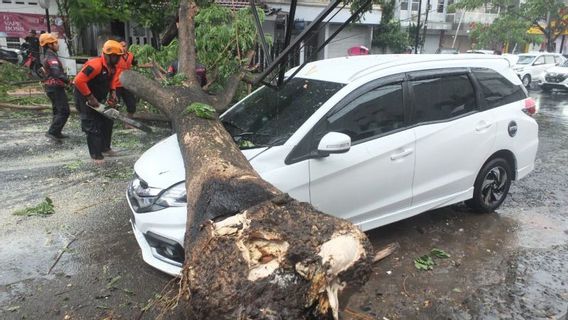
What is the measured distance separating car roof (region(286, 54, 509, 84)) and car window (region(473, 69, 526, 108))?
121 millimetres

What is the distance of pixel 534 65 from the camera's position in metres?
21.2

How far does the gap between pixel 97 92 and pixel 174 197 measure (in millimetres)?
4096

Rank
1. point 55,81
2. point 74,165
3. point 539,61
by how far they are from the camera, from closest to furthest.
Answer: point 74,165 < point 55,81 < point 539,61

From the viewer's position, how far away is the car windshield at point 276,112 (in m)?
3.78

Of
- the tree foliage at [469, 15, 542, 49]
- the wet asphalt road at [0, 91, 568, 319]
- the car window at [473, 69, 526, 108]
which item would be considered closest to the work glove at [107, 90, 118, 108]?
the wet asphalt road at [0, 91, 568, 319]

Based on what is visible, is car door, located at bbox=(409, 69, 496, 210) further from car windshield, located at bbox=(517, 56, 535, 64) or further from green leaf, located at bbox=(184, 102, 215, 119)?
car windshield, located at bbox=(517, 56, 535, 64)

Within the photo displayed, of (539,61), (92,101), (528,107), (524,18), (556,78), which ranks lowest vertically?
(556,78)

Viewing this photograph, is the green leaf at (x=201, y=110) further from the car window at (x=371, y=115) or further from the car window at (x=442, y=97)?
the car window at (x=442, y=97)

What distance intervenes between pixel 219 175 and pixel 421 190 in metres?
2.21

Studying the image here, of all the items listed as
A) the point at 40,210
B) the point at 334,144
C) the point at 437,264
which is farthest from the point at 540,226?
the point at 40,210

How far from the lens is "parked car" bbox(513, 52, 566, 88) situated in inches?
828

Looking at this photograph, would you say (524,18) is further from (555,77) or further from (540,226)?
(540,226)

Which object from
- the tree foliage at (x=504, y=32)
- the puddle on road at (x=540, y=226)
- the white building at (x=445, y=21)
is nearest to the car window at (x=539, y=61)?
the tree foliage at (x=504, y=32)

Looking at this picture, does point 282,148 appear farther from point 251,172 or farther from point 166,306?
point 166,306
